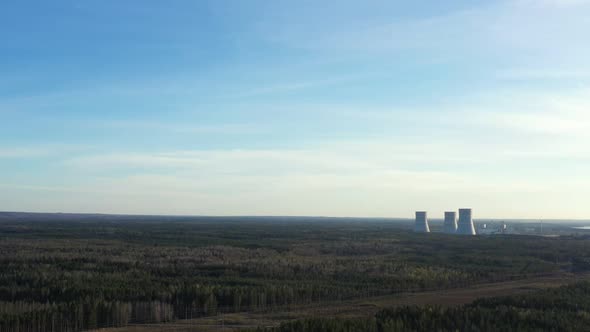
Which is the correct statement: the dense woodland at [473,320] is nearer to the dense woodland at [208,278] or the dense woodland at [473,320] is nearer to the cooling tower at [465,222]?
the dense woodland at [208,278]

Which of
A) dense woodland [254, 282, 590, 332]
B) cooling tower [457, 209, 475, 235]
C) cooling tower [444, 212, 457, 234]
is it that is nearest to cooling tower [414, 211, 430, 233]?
cooling tower [444, 212, 457, 234]

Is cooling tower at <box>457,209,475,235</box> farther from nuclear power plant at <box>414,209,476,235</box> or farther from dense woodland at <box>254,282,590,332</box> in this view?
dense woodland at <box>254,282,590,332</box>

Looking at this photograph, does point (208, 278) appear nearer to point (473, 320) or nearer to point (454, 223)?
point (473, 320)

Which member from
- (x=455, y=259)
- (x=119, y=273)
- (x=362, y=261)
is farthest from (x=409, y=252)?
(x=119, y=273)

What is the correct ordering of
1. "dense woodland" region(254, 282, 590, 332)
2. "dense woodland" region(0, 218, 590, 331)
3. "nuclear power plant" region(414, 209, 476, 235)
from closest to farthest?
"dense woodland" region(254, 282, 590, 332)
"dense woodland" region(0, 218, 590, 331)
"nuclear power plant" region(414, 209, 476, 235)

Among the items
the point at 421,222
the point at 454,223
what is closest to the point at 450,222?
the point at 454,223

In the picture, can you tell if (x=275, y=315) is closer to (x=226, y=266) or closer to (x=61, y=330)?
(x=61, y=330)
